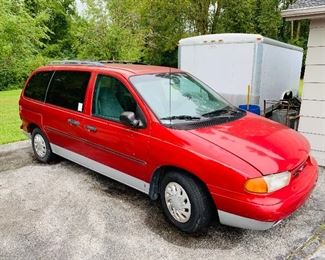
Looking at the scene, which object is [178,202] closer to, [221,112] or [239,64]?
[221,112]

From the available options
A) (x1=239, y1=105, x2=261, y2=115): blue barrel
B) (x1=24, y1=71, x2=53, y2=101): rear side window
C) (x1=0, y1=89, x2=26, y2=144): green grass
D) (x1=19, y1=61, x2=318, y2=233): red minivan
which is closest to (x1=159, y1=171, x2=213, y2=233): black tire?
(x1=19, y1=61, x2=318, y2=233): red minivan

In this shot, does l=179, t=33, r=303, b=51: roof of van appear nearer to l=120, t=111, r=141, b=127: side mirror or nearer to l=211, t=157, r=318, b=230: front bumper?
l=120, t=111, r=141, b=127: side mirror

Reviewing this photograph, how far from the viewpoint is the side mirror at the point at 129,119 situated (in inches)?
150

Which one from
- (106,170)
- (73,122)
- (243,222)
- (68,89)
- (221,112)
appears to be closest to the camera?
(243,222)

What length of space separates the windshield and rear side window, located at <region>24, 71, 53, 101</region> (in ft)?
6.88

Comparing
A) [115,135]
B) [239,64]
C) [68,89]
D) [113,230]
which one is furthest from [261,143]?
[239,64]

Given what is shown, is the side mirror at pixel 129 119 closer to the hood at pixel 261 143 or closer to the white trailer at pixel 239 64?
the hood at pixel 261 143

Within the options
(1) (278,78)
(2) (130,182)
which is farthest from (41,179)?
(1) (278,78)

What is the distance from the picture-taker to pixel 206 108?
4.26 meters

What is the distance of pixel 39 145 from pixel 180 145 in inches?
134

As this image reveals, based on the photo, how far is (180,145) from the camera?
3500 mm

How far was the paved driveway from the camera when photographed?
3.34 meters

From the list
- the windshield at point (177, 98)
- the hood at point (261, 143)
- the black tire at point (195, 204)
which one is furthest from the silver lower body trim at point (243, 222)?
the windshield at point (177, 98)

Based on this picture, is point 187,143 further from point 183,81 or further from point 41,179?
point 41,179
